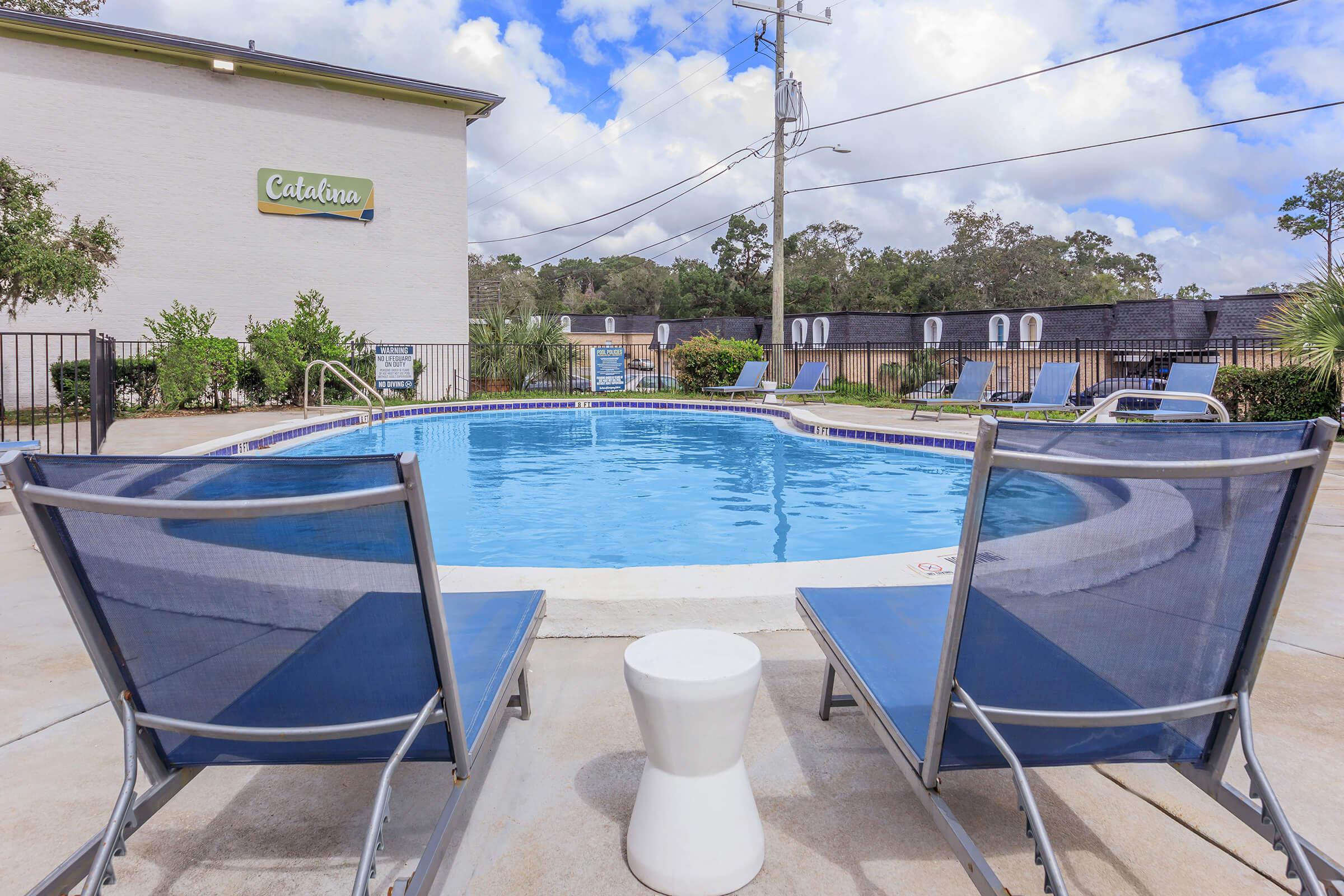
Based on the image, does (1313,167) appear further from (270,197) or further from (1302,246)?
(270,197)

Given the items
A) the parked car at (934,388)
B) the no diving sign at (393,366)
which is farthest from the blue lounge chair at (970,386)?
the no diving sign at (393,366)

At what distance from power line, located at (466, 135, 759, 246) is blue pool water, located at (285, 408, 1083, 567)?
34.8 ft

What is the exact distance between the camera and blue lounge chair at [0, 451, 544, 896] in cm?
123

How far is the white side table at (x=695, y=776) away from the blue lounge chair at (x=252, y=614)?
36cm

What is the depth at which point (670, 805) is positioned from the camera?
1503 millimetres

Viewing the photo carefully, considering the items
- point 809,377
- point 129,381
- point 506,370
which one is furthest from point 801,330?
point 129,381

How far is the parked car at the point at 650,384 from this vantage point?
19.4 meters

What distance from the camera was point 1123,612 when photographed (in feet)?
4.45

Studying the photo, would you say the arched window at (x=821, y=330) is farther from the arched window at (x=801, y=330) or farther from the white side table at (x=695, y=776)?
the white side table at (x=695, y=776)

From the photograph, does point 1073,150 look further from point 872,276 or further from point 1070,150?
point 872,276

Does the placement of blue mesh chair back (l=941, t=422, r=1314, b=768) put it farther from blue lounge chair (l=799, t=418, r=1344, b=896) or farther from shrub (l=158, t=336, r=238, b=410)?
shrub (l=158, t=336, r=238, b=410)

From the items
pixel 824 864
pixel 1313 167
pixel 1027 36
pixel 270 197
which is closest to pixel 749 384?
pixel 1027 36

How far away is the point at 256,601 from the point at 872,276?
5361 cm

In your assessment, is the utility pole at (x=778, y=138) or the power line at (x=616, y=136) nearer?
the utility pole at (x=778, y=138)
